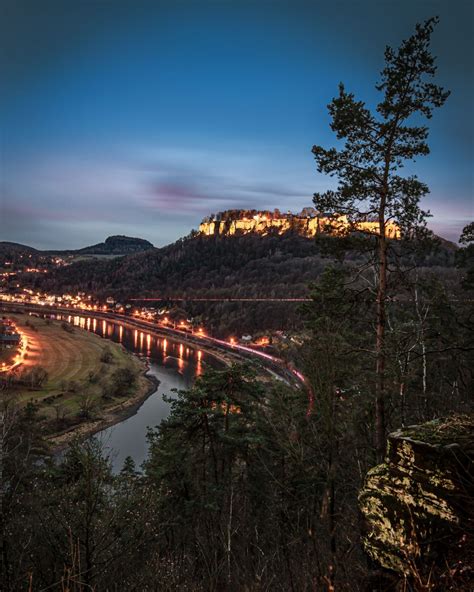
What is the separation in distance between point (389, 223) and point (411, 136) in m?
1.54

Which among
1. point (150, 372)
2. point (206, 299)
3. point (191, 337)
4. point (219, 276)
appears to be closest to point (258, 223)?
point (219, 276)

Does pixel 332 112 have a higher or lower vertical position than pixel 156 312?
higher

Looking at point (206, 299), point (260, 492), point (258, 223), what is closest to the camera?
point (260, 492)

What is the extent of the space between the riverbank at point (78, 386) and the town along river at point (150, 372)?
110cm

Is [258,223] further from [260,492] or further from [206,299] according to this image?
[260,492]

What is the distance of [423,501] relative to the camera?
269 cm

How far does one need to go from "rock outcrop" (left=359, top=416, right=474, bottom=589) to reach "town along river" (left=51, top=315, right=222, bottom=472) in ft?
18.7

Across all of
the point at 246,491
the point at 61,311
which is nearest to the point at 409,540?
the point at 246,491

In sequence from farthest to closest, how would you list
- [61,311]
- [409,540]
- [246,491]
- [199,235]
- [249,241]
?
1. [199,235]
2. [249,241]
3. [61,311]
4. [246,491]
5. [409,540]

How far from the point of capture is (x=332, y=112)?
22.4ft

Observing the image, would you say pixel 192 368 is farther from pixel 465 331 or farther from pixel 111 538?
pixel 111 538

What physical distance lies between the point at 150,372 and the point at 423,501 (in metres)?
43.7

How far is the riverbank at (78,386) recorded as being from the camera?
26250 mm

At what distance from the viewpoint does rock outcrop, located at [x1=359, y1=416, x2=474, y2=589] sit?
2.48 metres
